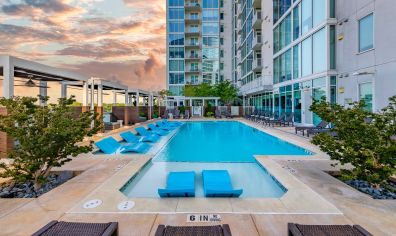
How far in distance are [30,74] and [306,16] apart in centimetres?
1701

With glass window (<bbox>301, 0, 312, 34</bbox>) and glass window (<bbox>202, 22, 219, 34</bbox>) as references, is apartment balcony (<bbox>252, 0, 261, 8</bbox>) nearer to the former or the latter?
glass window (<bbox>301, 0, 312, 34</bbox>)

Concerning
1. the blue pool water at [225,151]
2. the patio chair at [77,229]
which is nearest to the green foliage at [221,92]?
the blue pool water at [225,151]

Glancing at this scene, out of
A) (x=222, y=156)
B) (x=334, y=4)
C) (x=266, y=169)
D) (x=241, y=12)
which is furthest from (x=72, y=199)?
(x=241, y=12)

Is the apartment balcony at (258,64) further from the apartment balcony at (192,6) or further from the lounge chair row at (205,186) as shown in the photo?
the lounge chair row at (205,186)

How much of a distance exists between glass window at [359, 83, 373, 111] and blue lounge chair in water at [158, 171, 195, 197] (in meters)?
9.78

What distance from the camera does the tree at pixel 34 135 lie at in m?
5.51

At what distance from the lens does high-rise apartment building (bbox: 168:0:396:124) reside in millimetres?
11625

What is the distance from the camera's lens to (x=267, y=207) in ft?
14.7

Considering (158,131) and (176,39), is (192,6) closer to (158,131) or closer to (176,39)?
(176,39)

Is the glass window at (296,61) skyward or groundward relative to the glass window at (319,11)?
groundward

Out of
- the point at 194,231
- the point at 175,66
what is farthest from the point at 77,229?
the point at 175,66

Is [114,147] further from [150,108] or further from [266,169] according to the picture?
[150,108]

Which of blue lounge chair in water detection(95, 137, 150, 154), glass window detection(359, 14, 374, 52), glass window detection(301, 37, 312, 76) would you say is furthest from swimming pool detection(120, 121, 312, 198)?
glass window detection(301, 37, 312, 76)

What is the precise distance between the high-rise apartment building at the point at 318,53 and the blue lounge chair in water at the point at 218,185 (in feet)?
15.0
